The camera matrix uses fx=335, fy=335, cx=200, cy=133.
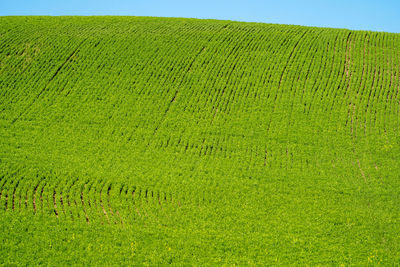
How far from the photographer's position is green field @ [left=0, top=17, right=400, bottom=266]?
16172 mm

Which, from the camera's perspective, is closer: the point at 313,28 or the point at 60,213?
the point at 60,213

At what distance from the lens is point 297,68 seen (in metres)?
32.6

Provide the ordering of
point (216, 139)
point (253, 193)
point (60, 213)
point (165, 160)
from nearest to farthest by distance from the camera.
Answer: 1. point (60, 213)
2. point (253, 193)
3. point (165, 160)
4. point (216, 139)

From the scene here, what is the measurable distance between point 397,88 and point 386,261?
20.4 meters

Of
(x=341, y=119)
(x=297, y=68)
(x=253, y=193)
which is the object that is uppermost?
(x=297, y=68)

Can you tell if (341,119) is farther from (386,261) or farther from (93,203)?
(93,203)

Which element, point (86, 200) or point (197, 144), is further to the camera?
point (197, 144)

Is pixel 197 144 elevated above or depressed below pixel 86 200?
above

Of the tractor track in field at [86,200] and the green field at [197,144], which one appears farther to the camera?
the tractor track in field at [86,200]

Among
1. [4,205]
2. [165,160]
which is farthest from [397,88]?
[4,205]

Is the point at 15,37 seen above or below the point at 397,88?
above

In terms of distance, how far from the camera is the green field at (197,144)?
53.1ft

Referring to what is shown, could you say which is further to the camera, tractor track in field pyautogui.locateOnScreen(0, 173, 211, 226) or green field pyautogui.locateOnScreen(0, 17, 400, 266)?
tractor track in field pyautogui.locateOnScreen(0, 173, 211, 226)

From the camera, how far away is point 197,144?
24688 millimetres
